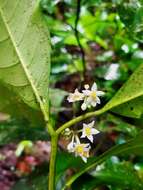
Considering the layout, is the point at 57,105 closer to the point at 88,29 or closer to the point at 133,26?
the point at 133,26

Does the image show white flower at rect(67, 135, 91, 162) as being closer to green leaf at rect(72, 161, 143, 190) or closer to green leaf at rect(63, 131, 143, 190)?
green leaf at rect(63, 131, 143, 190)

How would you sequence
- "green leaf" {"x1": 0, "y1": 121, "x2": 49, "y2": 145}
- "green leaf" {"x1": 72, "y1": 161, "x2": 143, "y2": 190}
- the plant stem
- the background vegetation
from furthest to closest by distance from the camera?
"green leaf" {"x1": 0, "y1": 121, "x2": 49, "y2": 145}, "green leaf" {"x1": 72, "y1": 161, "x2": 143, "y2": 190}, the background vegetation, the plant stem

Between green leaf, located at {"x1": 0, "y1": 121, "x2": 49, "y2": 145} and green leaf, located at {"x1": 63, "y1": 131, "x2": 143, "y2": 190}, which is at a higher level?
green leaf, located at {"x1": 63, "y1": 131, "x2": 143, "y2": 190}

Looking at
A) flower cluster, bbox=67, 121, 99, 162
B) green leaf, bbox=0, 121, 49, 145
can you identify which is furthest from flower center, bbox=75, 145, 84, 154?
green leaf, bbox=0, 121, 49, 145

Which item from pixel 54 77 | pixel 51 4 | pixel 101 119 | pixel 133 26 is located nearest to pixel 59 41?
pixel 51 4

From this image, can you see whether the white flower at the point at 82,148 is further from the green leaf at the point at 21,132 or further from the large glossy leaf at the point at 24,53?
the green leaf at the point at 21,132

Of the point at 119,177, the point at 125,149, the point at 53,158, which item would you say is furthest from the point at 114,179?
the point at 53,158

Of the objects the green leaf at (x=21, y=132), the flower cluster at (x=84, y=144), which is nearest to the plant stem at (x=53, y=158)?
the flower cluster at (x=84, y=144)

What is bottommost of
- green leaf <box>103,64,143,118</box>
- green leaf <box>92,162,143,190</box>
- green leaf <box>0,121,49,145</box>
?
green leaf <box>0,121,49,145</box>
